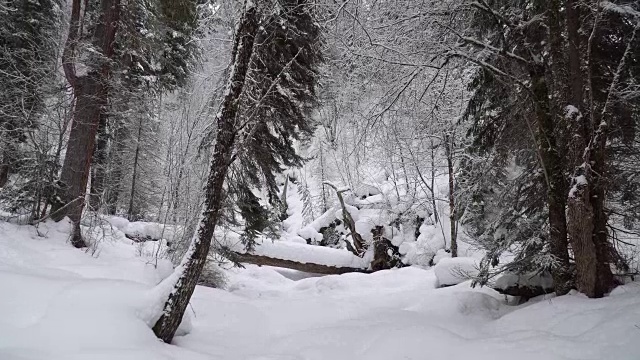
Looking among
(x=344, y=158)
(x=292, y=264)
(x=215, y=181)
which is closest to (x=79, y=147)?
(x=215, y=181)

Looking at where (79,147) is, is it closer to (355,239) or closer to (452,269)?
(452,269)

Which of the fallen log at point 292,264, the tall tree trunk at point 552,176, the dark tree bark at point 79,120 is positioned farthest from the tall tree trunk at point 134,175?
the tall tree trunk at point 552,176

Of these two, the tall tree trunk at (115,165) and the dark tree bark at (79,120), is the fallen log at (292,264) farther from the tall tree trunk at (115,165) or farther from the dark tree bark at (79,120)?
the dark tree bark at (79,120)

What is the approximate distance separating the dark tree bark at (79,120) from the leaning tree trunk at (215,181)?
494cm

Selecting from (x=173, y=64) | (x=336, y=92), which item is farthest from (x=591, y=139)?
(x=173, y=64)

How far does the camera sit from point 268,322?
5828 mm

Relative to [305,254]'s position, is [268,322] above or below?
below

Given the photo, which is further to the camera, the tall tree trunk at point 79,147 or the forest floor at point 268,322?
the tall tree trunk at point 79,147

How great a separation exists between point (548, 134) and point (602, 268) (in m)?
1.82

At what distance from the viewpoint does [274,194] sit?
9609 millimetres

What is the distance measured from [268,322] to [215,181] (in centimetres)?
264

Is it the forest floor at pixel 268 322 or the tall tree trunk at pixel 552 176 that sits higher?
the tall tree trunk at pixel 552 176

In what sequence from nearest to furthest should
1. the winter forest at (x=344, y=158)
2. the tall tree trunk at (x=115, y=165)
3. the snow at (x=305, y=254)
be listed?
1. the winter forest at (x=344, y=158)
2. the snow at (x=305, y=254)
3. the tall tree trunk at (x=115, y=165)

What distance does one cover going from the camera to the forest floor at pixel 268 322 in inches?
123
